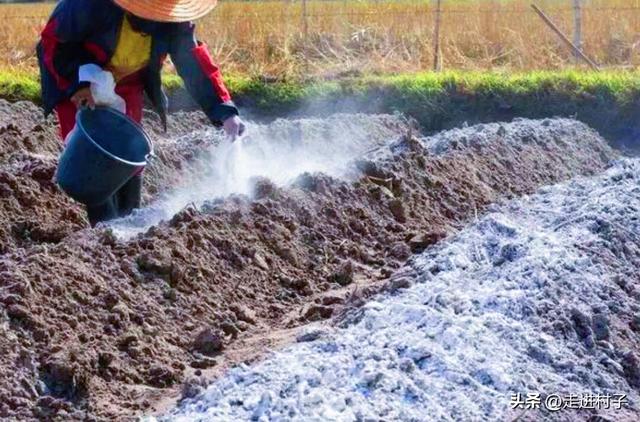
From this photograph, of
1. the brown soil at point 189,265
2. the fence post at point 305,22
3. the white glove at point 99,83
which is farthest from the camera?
the fence post at point 305,22

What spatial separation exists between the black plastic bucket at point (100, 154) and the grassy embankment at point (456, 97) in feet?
20.5

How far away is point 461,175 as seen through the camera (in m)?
8.91

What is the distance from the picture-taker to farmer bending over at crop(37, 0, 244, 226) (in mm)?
6285

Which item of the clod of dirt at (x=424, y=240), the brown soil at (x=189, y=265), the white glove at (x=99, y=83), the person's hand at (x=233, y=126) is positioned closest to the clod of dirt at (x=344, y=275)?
the brown soil at (x=189, y=265)

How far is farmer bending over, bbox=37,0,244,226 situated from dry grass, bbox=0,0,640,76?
8941mm

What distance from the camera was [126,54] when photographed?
6.55 meters

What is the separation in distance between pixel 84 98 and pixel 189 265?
42.8 inches

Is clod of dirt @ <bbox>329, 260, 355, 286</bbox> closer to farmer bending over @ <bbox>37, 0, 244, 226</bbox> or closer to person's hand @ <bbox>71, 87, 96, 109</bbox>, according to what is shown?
farmer bending over @ <bbox>37, 0, 244, 226</bbox>

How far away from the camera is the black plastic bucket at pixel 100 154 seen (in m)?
6.20

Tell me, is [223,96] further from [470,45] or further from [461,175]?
[470,45]

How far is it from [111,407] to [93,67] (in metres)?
2.23

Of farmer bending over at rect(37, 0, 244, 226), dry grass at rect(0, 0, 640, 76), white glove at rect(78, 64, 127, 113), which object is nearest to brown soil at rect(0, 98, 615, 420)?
farmer bending over at rect(37, 0, 244, 226)

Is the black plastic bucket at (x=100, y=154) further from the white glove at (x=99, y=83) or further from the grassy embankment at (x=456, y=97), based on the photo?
the grassy embankment at (x=456, y=97)

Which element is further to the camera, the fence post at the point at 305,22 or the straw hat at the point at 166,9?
the fence post at the point at 305,22
